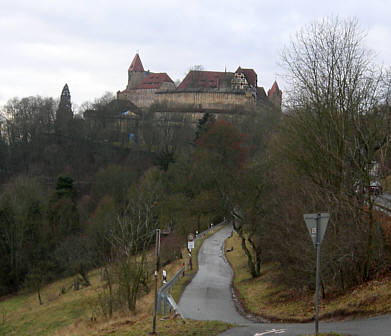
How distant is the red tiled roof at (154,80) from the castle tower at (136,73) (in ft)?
21.3

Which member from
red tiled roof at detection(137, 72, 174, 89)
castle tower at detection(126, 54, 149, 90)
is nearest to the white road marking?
red tiled roof at detection(137, 72, 174, 89)

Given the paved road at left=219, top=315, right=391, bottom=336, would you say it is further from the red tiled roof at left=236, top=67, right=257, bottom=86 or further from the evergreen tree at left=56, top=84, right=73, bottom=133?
the red tiled roof at left=236, top=67, right=257, bottom=86

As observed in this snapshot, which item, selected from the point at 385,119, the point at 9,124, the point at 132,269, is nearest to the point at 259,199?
the point at 132,269

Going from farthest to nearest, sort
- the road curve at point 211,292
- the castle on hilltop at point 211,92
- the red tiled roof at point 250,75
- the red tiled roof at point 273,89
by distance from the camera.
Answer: the red tiled roof at point 273,89
the red tiled roof at point 250,75
the castle on hilltop at point 211,92
the road curve at point 211,292

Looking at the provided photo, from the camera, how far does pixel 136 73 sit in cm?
13775

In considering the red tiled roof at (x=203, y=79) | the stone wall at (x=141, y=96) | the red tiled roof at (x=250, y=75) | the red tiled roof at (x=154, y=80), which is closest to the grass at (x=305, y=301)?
the red tiled roof at (x=250, y=75)

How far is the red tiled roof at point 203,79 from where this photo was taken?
117062 millimetres

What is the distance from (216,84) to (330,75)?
3944 inches

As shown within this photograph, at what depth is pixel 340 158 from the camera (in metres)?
16.1

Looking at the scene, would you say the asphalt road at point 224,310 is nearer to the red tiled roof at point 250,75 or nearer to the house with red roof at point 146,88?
the red tiled roof at point 250,75

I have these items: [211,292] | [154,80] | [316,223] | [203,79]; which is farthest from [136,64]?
[316,223]

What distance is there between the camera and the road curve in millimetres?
15523

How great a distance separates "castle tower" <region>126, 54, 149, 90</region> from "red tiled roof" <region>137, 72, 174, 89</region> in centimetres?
648

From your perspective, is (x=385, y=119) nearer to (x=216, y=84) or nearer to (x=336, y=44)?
(x=336, y=44)
